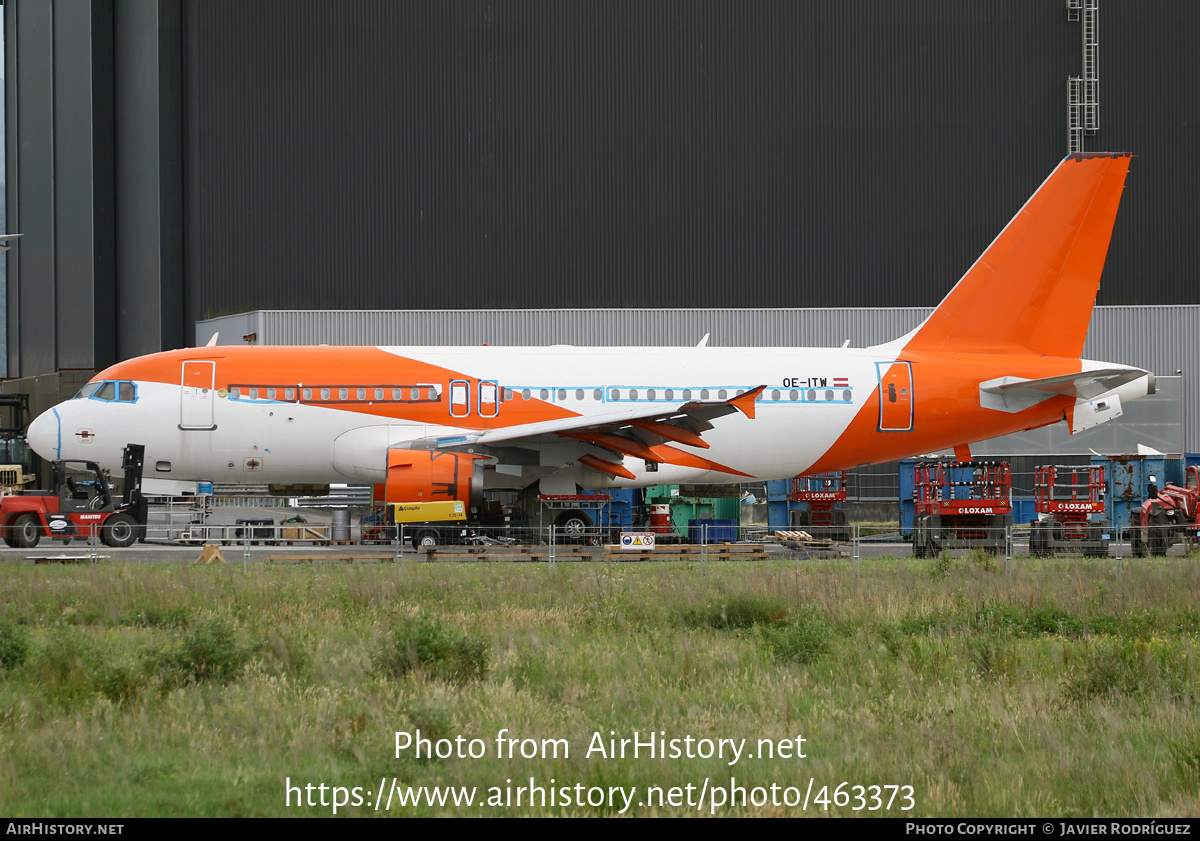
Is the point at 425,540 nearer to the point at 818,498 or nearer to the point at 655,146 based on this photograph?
the point at 818,498

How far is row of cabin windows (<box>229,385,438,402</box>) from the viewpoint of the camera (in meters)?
21.2

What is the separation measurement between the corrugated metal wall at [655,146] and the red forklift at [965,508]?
17.2m

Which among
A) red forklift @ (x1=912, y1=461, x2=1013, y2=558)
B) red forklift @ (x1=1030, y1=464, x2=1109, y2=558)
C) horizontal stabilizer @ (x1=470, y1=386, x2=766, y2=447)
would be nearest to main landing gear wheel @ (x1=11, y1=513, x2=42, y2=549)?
horizontal stabilizer @ (x1=470, y1=386, x2=766, y2=447)

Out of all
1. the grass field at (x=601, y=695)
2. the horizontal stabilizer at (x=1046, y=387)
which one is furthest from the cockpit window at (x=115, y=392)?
the horizontal stabilizer at (x=1046, y=387)

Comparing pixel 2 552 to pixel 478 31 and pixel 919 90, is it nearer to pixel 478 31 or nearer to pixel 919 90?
pixel 478 31

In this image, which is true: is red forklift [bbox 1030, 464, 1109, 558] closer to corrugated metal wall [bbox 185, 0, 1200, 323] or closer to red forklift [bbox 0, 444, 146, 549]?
corrugated metal wall [bbox 185, 0, 1200, 323]

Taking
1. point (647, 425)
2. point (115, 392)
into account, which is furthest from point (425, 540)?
point (115, 392)

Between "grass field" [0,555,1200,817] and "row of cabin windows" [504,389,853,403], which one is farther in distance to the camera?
"row of cabin windows" [504,389,853,403]

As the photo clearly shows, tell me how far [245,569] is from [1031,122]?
110 ft

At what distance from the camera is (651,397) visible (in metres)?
Result: 21.9

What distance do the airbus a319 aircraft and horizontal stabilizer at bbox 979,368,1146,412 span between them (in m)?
0.04

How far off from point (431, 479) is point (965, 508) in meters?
10.6

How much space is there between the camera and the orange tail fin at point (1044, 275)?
72.7 feet

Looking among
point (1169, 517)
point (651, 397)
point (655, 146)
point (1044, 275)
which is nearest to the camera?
point (651, 397)
